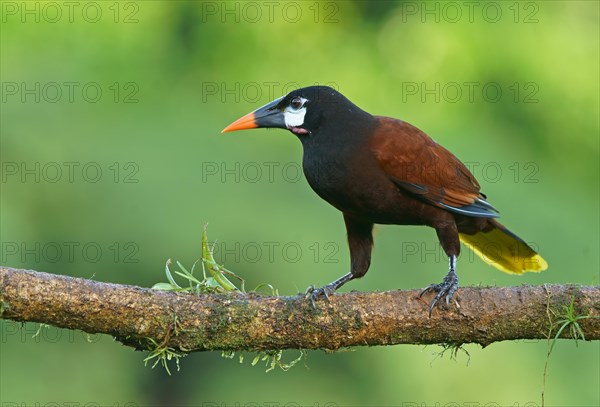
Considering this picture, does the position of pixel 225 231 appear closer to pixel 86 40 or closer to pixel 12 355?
pixel 12 355

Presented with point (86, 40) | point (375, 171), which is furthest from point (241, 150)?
point (375, 171)

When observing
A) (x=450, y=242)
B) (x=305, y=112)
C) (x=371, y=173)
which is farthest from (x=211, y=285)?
(x=450, y=242)

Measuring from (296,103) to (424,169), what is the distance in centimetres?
57

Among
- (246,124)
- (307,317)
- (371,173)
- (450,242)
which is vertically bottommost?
(307,317)

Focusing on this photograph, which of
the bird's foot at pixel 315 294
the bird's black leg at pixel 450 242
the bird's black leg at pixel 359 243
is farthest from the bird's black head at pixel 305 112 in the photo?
the bird's foot at pixel 315 294

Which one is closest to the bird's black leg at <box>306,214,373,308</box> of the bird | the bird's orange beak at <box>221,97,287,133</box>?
the bird

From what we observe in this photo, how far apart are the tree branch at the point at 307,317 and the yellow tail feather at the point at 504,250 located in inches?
36.8

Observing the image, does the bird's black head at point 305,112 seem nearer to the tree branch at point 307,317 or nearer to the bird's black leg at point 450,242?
the bird's black leg at point 450,242

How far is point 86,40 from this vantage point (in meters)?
6.59

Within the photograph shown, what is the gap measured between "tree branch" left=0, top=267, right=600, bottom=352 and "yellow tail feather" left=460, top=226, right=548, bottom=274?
36.8 inches

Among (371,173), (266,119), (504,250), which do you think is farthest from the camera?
(504,250)

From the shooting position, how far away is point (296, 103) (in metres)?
3.69

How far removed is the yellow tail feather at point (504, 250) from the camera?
4004 millimetres

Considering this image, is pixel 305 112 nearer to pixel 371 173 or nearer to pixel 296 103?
pixel 296 103
